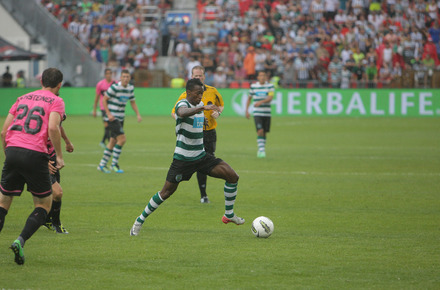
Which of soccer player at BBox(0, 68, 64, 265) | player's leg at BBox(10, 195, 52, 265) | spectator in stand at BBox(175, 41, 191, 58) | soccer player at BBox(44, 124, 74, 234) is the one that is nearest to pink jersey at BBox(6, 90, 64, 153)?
soccer player at BBox(0, 68, 64, 265)

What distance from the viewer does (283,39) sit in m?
37.1

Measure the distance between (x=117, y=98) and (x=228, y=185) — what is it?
24.4 feet

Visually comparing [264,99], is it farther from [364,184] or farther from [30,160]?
[30,160]

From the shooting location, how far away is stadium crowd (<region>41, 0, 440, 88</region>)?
3497cm

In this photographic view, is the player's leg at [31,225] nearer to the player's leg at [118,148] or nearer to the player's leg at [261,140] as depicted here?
the player's leg at [118,148]

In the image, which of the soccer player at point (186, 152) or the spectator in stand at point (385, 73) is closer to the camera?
the soccer player at point (186, 152)

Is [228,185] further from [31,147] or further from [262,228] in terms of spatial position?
[31,147]

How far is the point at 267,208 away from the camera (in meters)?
11.6

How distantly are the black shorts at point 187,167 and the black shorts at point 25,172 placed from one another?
1.98 metres

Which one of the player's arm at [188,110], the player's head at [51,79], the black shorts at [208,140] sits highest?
the player's head at [51,79]

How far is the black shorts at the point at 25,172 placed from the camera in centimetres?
745

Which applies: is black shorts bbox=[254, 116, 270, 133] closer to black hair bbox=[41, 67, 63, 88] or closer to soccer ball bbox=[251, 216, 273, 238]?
soccer ball bbox=[251, 216, 273, 238]

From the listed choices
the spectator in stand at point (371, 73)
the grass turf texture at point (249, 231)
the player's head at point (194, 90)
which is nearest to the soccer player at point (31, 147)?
the grass turf texture at point (249, 231)

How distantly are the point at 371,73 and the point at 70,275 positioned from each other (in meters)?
29.5
